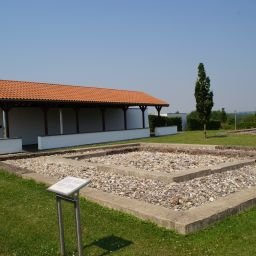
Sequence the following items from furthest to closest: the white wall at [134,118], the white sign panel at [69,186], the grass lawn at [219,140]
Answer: the white wall at [134,118]
the grass lawn at [219,140]
the white sign panel at [69,186]

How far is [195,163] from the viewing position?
11438 mm

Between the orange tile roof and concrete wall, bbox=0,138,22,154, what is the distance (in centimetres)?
223

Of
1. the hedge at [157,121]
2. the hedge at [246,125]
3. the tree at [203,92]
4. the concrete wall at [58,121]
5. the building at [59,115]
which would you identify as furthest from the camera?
the hedge at [246,125]

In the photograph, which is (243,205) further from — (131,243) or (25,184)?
(25,184)

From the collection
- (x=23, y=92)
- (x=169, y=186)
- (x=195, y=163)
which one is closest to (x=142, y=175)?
(x=169, y=186)

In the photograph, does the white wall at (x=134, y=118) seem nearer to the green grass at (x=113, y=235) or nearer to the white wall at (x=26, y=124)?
the white wall at (x=26, y=124)

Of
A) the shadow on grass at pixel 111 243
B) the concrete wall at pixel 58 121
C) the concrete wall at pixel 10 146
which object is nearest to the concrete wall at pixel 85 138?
the concrete wall at pixel 10 146

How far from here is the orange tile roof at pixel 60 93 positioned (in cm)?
2016

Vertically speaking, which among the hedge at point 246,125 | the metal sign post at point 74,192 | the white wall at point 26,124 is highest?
the white wall at point 26,124

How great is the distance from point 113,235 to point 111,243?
0.27 meters

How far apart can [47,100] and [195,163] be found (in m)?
11.7

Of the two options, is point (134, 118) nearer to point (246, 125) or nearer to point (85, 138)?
point (85, 138)

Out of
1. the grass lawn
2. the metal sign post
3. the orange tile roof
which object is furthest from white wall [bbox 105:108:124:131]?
the metal sign post

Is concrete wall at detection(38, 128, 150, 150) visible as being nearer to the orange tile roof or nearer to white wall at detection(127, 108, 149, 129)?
the orange tile roof
